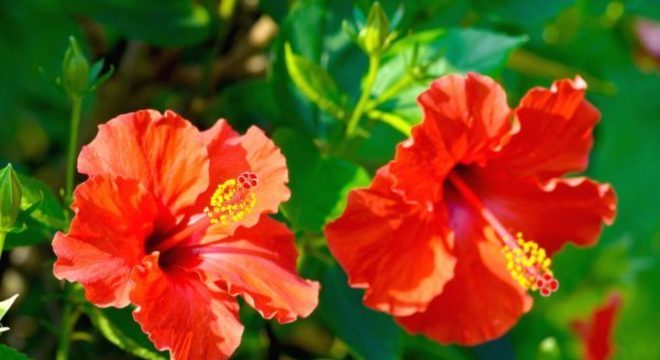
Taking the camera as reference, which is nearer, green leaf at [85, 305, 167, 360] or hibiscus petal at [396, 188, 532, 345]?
green leaf at [85, 305, 167, 360]

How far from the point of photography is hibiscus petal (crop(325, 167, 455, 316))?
4.20 feet

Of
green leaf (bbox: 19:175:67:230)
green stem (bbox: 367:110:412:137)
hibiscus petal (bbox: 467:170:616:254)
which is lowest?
hibiscus petal (bbox: 467:170:616:254)

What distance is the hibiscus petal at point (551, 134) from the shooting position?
131cm

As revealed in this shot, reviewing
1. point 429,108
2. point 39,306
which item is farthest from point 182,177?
point 39,306

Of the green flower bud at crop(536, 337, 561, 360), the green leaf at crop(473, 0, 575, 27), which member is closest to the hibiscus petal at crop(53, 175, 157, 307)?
the green flower bud at crop(536, 337, 561, 360)

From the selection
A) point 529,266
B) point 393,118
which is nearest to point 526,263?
point 529,266

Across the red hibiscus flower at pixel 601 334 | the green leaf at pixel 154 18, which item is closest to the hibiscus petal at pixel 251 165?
the green leaf at pixel 154 18

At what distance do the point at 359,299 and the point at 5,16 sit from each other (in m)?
0.70

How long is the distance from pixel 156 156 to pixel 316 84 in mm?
258

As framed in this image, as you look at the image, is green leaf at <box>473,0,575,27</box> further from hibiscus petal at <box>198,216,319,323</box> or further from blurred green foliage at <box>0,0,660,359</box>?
hibiscus petal at <box>198,216,319,323</box>

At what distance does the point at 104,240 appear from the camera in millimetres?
1141

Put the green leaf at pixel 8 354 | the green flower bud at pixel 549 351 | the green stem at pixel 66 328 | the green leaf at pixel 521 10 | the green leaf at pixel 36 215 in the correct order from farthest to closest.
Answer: the green leaf at pixel 521 10 → the green flower bud at pixel 549 351 → the green stem at pixel 66 328 → the green leaf at pixel 36 215 → the green leaf at pixel 8 354

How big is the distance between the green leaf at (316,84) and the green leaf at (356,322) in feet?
0.76

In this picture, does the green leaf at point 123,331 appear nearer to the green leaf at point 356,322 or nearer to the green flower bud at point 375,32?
the green leaf at point 356,322
